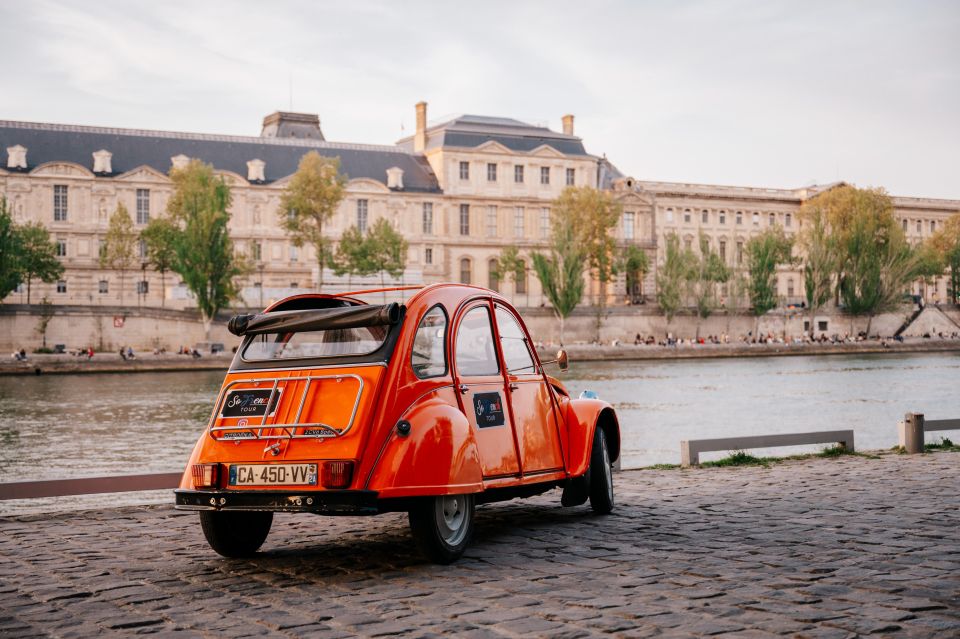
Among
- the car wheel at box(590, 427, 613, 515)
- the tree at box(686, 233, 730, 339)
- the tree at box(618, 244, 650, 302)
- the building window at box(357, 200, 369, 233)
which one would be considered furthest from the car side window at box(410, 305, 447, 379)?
the tree at box(618, 244, 650, 302)

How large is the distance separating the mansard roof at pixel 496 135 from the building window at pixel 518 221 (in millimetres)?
4641

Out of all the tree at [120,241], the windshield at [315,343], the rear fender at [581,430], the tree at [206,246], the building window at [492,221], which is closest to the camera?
the windshield at [315,343]

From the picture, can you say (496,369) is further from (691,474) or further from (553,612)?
(691,474)

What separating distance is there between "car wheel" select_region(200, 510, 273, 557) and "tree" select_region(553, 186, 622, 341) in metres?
71.8

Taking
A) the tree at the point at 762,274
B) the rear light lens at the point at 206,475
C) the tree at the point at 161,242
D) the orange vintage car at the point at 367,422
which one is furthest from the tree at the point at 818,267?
the rear light lens at the point at 206,475

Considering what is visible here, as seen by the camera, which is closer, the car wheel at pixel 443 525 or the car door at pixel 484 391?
the car wheel at pixel 443 525

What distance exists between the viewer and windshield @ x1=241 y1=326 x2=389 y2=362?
24.1 feet

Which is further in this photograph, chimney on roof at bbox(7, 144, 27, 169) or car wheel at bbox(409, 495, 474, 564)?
chimney on roof at bbox(7, 144, 27, 169)

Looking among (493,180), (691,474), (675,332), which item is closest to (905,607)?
(691,474)

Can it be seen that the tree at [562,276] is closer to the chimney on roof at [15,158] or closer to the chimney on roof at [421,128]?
the chimney on roof at [421,128]

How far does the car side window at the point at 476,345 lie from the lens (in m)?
7.85

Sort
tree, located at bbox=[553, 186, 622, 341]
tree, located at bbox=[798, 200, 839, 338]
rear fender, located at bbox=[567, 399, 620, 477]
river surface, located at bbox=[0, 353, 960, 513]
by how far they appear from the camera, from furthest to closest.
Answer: tree, located at bbox=[553, 186, 622, 341]
tree, located at bbox=[798, 200, 839, 338]
river surface, located at bbox=[0, 353, 960, 513]
rear fender, located at bbox=[567, 399, 620, 477]

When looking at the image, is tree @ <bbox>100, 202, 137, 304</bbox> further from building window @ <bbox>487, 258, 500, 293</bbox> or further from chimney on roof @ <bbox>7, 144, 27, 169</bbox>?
building window @ <bbox>487, 258, 500, 293</bbox>

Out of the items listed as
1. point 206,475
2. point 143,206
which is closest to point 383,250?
point 143,206
